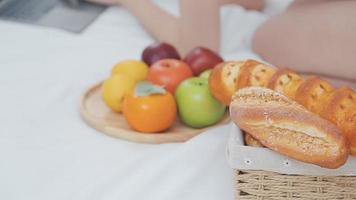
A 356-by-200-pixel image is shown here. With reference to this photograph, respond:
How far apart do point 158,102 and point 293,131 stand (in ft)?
0.94

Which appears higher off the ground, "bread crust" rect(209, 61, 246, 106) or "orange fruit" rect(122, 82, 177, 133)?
"bread crust" rect(209, 61, 246, 106)

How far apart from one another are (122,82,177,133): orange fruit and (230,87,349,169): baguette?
233mm

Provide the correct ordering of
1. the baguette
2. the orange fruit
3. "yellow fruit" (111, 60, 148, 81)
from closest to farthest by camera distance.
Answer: the baguette → the orange fruit → "yellow fruit" (111, 60, 148, 81)

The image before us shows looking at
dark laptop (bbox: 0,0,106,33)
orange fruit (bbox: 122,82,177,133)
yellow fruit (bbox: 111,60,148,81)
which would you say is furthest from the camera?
dark laptop (bbox: 0,0,106,33)

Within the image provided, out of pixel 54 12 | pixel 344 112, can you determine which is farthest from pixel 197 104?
pixel 54 12

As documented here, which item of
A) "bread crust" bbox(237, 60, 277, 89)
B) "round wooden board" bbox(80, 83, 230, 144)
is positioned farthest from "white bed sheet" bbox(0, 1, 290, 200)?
"bread crust" bbox(237, 60, 277, 89)

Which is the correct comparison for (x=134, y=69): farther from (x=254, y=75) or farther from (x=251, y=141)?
(x=251, y=141)

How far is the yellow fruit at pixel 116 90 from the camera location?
34.9 inches

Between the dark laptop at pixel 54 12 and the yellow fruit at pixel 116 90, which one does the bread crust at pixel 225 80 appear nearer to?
the yellow fruit at pixel 116 90

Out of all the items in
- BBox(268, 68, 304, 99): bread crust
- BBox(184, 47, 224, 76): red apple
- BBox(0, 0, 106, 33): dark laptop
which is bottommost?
BBox(0, 0, 106, 33): dark laptop

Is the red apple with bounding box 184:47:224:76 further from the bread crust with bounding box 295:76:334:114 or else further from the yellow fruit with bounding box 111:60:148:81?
the bread crust with bounding box 295:76:334:114

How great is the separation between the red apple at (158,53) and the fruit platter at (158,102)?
0.10ft

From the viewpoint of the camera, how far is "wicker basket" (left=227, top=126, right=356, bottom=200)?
0.58m

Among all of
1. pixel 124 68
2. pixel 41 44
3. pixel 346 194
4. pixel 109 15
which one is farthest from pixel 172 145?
pixel 109 15
